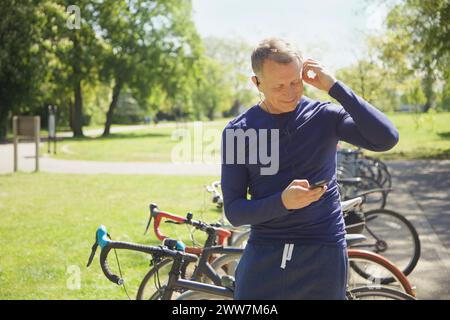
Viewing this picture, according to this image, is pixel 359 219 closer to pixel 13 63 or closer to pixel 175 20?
pixel 13 63

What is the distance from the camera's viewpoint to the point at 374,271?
3.45 m

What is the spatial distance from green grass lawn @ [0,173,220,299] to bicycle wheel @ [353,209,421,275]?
1.63m

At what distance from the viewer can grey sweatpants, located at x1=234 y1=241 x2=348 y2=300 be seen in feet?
7.07

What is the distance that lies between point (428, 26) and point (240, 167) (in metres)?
14.4

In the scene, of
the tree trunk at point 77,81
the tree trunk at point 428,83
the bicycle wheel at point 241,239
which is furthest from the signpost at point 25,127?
the tree trunk at point 77,81

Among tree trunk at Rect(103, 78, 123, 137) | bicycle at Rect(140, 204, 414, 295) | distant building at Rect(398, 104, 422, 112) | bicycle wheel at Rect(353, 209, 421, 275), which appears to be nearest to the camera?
bicycle at Rect(140, 204, 414, 295)

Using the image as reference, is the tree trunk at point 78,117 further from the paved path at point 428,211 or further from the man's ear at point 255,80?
the man's ear at point 255,80

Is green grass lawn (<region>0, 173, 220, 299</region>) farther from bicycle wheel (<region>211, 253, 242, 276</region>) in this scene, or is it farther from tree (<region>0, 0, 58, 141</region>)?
tree (<region>0, 0, 58, 141</region>)

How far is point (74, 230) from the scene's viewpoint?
8336mm

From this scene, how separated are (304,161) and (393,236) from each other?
3.68 m

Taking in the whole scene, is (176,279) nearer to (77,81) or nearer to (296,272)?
(296,272)

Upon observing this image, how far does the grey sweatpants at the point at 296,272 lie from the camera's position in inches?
84.9

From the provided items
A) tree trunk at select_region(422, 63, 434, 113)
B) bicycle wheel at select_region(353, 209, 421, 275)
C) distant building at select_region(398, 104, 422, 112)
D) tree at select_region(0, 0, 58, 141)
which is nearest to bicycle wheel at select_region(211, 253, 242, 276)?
bicycle wheel at select_region(353, 209, 421, 275)

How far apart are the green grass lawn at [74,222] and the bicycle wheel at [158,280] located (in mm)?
1366
